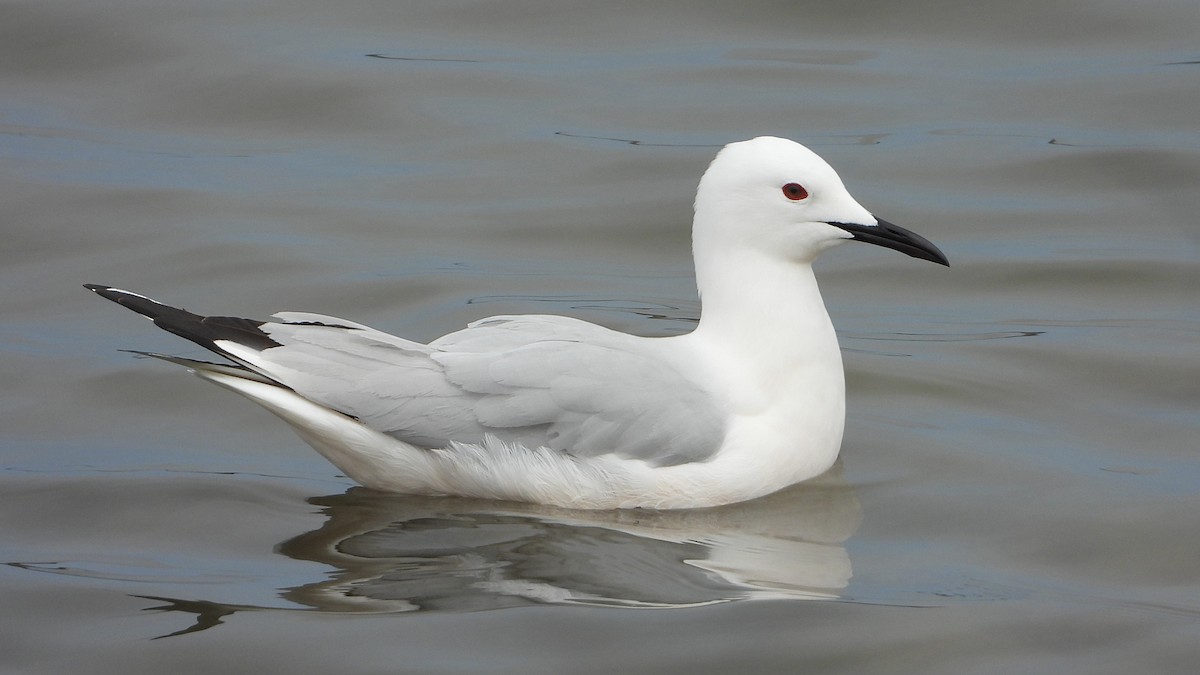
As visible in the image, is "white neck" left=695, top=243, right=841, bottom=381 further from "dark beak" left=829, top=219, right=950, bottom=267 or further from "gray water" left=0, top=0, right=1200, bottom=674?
"gray water" left=0, top=0, right=1200, bottom=674

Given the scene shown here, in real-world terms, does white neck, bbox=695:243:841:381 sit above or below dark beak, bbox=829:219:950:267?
below

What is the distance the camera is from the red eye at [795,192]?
610cm

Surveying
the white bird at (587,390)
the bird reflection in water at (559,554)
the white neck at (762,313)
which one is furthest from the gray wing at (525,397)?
the white neck at (762,313)

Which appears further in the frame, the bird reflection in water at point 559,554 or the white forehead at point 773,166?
the white forehead at point 773,166

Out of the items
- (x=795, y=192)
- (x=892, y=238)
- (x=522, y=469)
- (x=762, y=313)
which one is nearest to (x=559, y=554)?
(x=522, y=469)

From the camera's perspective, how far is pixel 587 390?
18.8 ft

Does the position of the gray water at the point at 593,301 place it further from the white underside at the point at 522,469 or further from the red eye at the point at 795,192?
the red eye at the point at 795,192

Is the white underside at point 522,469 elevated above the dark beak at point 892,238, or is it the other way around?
the dark beak at point 892,238

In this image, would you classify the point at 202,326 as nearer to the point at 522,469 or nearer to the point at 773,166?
the point at 522,469

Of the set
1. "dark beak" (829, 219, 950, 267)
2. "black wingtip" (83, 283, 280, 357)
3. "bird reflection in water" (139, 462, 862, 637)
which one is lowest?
"bird reflection in water" (139, 462, 862, 637)

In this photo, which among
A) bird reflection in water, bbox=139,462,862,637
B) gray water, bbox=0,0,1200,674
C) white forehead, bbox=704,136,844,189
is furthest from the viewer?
white forehead, bbox=704,136,844,189

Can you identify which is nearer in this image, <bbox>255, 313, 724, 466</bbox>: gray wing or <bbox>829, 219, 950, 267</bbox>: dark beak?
<bbox>255, 313, 724, 466</bbox>: gray wing

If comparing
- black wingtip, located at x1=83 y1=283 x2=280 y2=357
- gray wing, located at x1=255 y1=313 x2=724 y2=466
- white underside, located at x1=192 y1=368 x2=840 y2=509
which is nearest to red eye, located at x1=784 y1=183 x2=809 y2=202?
gray wing, located at x1=255 y1=313 x2=724 y2=466

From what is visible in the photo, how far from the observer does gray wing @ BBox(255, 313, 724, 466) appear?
5.73 m
